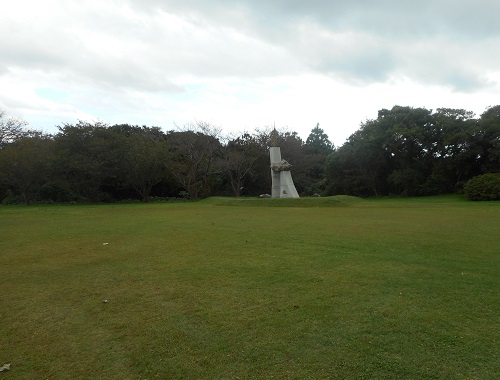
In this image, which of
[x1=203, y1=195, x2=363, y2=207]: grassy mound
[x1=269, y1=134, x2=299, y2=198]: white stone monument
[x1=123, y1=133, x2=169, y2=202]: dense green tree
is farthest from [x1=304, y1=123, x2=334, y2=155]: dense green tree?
[x1=203, y1=195, x2=363, y2=207]: grassy mound

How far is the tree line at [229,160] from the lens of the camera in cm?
2677

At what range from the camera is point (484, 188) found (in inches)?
931

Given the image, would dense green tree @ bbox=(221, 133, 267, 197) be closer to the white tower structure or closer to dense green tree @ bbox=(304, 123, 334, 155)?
the white tower structure

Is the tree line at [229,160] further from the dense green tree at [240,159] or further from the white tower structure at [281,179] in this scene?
the white tower structure at [281,179]

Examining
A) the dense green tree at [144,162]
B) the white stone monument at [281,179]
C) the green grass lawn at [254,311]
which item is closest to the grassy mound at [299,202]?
the white stone monument at [281,179]

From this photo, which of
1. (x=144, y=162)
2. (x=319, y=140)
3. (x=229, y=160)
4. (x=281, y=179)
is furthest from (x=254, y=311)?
(x=319, y=140)

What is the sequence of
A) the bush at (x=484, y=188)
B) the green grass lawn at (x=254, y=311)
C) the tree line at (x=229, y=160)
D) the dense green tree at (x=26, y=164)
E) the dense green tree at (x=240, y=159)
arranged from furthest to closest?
1. the dense green tree at (x=240, y=159)
2. the tree line at (x=229, y=160)
3. the dense green tree at (x=26, y=164)
4. the bush at (x=484, y=188)
5. the green grass lawn at (x=254, y=311)

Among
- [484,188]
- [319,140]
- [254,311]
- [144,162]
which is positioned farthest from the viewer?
[319,140]

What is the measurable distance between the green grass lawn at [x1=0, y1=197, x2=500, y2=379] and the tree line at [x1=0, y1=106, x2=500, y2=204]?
20.9 meters

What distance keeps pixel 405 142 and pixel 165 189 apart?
22157mm

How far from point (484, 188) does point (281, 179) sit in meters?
13.2

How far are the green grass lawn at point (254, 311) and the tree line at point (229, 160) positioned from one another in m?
20.9

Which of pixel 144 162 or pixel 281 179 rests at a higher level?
pixel 144 162

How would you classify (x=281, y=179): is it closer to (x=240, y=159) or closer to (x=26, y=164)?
(x=240, y=159)
